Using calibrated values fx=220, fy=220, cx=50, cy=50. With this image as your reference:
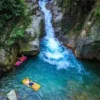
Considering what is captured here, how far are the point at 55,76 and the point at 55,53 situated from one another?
2.38m

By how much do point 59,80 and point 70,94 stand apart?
4.64 ft

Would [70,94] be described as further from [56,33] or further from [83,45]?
[56,33]

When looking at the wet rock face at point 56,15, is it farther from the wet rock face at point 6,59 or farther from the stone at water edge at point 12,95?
the stone at water edge at point 12,95

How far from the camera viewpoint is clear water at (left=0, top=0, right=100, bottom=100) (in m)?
11.3

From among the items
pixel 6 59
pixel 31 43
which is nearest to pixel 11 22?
pixel 31 43

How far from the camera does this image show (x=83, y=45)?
13805 millimetres

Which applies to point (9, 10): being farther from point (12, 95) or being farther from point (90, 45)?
point (12, 95)

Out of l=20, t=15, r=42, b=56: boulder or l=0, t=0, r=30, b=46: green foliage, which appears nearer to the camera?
l=0, t=0, r=30, b=46: green foliage

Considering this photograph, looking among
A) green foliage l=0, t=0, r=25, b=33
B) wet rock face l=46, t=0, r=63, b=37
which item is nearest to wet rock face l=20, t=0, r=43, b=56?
wet rock face l=46, t=0, r=63, b=37

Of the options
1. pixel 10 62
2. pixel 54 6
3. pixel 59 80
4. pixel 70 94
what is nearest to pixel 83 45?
pixel 59 80

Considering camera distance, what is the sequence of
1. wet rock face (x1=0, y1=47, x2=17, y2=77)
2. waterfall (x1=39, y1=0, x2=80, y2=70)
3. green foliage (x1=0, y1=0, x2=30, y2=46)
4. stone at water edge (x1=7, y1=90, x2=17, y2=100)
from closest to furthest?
stone at water edge (x1=7, y1=90, x2=17, y2=100)
wet rock face (x1=0, y1=47, x2=17, y2=77)
green foliage (x1=0, y1=0, x2=30, y2=46)
waterfall (x1=39, y1=0, x2=80, y2=70)

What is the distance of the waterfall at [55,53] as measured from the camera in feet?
45.9

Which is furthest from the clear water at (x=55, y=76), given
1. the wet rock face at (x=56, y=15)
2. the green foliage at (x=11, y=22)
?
the green foliage at (x=11, y=22)

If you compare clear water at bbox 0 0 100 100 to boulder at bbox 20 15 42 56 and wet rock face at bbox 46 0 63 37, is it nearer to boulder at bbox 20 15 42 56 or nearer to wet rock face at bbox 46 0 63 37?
boulder at bbox 20 15 42 56
